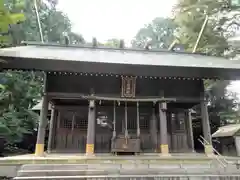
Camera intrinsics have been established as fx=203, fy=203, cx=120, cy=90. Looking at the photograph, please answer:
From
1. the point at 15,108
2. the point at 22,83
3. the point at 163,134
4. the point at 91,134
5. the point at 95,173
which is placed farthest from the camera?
the point at 15,108

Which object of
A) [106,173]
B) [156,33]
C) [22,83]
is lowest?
[106,173]

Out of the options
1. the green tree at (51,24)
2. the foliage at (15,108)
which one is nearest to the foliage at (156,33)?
the green tree at (51,24)

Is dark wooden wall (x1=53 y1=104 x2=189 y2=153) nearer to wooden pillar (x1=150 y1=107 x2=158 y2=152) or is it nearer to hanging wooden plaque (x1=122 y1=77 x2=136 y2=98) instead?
wooden pillar (x1=150 y1=107 x2=158 y2=152)

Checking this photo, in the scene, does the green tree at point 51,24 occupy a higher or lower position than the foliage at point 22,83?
higher

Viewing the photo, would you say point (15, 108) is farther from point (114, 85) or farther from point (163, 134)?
point (163, 134)

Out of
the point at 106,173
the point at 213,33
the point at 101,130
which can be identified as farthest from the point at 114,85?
the point at 213,33

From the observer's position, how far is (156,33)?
34062 mm

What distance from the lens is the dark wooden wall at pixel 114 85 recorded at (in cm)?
922

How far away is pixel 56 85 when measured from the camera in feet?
30.1

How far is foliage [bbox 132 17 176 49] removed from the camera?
3291 centimetres

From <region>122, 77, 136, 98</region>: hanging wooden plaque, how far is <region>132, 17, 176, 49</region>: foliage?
81.0 ft

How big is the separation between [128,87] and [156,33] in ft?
89.4

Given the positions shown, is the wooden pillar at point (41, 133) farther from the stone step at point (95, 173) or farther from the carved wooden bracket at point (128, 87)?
the carved wooden bracket at point (128, 87)

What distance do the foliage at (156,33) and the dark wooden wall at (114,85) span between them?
23662mm
